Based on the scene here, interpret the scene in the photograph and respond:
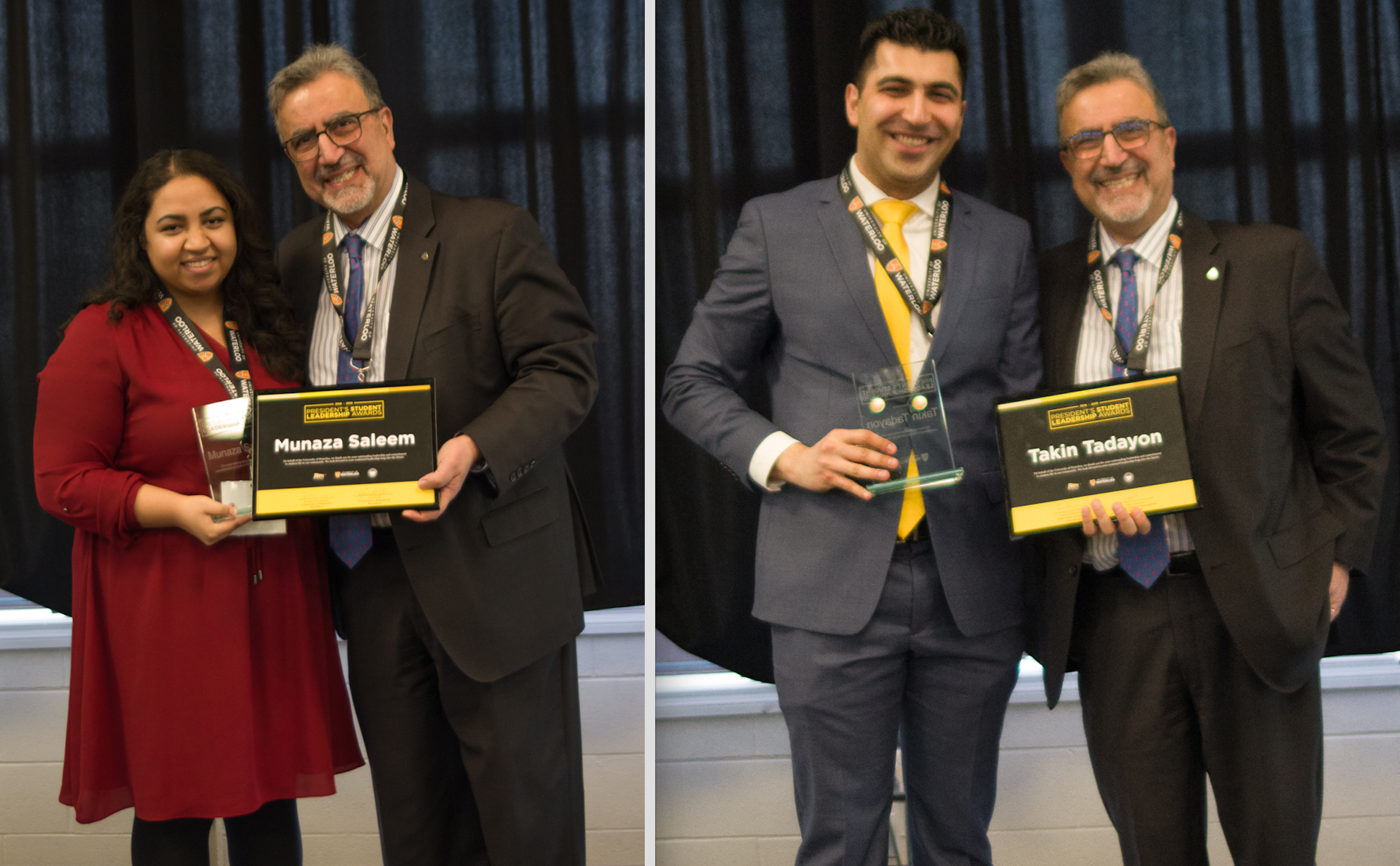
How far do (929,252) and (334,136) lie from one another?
4.11 feet

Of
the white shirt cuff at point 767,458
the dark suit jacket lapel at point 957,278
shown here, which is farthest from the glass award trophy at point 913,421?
the white shirt cuff at point 767,458

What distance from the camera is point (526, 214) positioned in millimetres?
2166

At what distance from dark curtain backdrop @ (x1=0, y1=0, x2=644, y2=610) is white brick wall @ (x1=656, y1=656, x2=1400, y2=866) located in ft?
1.51

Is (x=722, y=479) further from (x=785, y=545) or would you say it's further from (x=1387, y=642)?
(x=1387, y=642)

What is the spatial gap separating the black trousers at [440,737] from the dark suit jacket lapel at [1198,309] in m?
1.42

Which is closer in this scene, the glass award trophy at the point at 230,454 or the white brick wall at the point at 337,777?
the glass award trophy at the point at 230,454

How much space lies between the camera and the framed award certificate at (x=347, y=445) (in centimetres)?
186

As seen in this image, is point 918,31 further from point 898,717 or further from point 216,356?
point 216,356

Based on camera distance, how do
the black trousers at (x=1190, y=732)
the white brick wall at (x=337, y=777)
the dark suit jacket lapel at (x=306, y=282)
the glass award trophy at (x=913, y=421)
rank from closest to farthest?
the glass award trophy at (x=913, y=421)
the black trousers at (x=1190, y=732)
the dark suit jacket lapel at (x=306, y=282)
the white brick wall at (x=337, y=777)

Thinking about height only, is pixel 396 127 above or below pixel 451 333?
above

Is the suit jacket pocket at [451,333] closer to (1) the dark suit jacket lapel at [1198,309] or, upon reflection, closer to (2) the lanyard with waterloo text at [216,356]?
(2) the lanyard with waterloo text at [216,356]

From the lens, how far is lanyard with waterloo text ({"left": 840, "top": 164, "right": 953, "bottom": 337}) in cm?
186

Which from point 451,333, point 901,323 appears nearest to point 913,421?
point 901,323

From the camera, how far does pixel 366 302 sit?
2.06 metres
